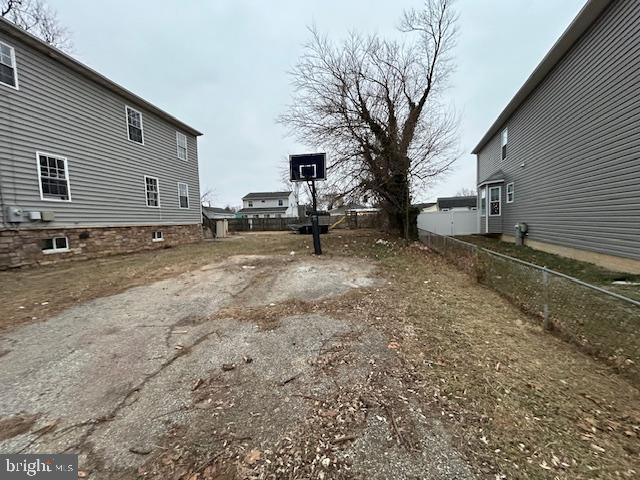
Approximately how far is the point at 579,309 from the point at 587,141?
693 cm

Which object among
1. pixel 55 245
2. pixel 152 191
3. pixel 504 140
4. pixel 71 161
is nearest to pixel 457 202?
pixel 504 140

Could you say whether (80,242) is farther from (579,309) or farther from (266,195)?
(266,195)

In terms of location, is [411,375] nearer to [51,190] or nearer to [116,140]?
[51,190]

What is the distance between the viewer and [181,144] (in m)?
14.0

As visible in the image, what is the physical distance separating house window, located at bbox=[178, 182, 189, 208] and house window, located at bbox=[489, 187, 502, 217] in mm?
16459

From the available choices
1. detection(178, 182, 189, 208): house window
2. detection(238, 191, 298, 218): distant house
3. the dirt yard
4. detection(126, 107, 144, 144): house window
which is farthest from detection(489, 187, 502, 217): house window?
detection(238, 191, 298, 218): distant house

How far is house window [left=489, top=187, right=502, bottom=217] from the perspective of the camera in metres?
14.2

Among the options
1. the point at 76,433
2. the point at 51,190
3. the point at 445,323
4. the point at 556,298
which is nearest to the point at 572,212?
the point at 556,298

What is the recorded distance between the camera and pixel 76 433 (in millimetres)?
1858

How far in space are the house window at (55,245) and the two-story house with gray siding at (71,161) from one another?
29 mm

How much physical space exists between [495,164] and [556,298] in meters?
14.8

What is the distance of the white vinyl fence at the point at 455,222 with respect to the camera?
56.5 feet

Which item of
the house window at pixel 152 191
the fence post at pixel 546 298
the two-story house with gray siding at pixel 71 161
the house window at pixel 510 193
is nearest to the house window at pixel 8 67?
the two-story house with gray siding at pixel 71 161

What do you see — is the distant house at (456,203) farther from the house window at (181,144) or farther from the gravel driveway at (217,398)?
the gravel driveway at (217,398)
